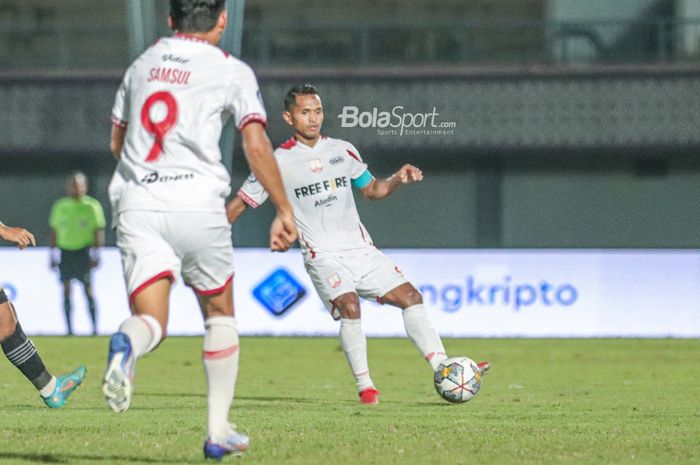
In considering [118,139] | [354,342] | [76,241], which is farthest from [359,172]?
[76,241]

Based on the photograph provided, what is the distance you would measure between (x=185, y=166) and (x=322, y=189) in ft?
13.7

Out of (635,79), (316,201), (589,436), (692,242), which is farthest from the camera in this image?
(692,242)

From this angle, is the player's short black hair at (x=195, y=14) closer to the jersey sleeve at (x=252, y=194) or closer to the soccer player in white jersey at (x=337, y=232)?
the jersey sleeve at (x=252, y=194)

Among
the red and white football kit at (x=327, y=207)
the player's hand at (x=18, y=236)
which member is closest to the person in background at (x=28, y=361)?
the player's hand at (x=18, y=236)

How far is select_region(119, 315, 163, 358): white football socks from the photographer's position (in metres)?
5.48

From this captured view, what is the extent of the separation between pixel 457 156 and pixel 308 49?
3.31 meters

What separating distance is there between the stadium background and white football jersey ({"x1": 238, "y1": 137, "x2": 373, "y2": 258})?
48.4 ft

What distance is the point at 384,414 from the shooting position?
340 inches

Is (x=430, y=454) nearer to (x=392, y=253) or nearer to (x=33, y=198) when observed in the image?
(x=392, y=253)

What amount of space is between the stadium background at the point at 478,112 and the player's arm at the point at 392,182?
1493 cm

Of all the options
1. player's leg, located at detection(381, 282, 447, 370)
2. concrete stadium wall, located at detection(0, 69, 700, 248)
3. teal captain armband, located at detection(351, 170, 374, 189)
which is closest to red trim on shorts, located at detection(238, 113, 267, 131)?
player's leg, located at detection(381, 282, 447, 370)

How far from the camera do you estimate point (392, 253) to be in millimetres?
19484

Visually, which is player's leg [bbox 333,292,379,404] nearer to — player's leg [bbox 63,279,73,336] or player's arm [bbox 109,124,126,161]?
player's arm [bbox 109,124,126,161]

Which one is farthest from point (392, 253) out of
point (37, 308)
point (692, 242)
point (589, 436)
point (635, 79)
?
point (589, 436)
